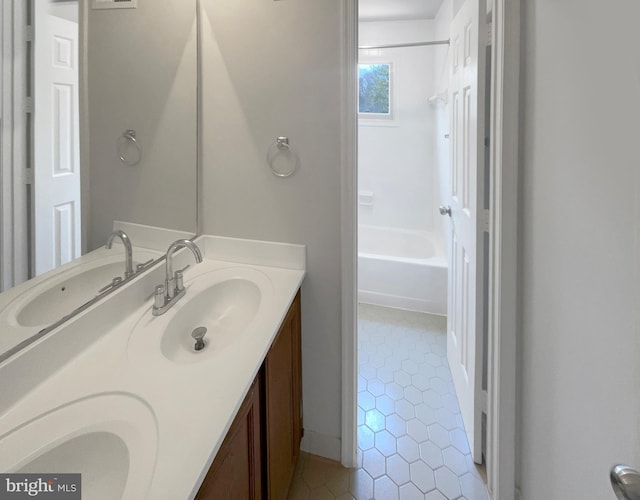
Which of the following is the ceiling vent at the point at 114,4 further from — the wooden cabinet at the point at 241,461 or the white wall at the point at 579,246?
the white wall at the point at 579,246

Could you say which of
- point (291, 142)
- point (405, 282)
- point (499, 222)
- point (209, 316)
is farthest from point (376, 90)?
point (209, 316)

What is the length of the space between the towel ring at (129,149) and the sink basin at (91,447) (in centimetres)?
79

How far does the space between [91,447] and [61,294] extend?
1.36 feet

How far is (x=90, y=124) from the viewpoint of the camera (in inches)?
42.1

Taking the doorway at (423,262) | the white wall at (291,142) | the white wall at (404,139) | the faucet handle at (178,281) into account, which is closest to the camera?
the faucet handle at (178,281)

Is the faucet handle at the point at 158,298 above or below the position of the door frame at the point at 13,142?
below

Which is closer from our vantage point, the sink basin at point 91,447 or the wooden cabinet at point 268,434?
the sink basin at point 91,447

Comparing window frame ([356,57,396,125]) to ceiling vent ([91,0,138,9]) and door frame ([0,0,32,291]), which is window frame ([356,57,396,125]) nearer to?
ceiling vent ([91,0,138,9])

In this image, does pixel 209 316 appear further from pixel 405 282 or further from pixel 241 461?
pixel 405 282

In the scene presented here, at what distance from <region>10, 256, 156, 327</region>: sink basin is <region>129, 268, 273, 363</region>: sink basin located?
175mm

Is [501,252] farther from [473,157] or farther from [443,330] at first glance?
[443,330]

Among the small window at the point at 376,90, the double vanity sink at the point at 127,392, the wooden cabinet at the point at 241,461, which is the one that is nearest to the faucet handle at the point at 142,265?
the double vanity sink at the point at 127,392

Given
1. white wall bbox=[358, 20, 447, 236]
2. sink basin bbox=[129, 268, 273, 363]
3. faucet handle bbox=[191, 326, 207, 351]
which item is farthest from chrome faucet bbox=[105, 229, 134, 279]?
white wall bbox=[358, 20, 447, 236]

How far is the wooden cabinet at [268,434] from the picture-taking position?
0.90 meters
